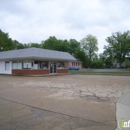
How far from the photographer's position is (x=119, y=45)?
2164 inches

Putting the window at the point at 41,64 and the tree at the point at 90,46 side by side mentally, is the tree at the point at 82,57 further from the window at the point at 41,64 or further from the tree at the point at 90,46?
the window at the point at 41,64

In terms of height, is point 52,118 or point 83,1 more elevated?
point 83,1

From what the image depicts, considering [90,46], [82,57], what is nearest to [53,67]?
[82,57]

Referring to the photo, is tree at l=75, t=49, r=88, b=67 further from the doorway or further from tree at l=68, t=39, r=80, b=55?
the doorway

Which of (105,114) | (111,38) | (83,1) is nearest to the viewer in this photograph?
(105,114)

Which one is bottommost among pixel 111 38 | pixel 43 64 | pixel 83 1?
pixel 43 64

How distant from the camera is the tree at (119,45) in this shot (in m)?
53.5

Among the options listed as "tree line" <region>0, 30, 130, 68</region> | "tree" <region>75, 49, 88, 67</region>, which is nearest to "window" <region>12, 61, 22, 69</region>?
"tree line" <region>0, 30, 130, 68</region>

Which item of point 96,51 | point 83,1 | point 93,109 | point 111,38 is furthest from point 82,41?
point 93,109

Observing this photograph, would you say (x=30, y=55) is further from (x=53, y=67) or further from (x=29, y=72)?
(x=53, y=67)

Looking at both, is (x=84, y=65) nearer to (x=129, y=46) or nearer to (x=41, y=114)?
(x=129, y=46)

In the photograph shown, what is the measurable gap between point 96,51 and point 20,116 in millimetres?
67146

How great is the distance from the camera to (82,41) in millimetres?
70500

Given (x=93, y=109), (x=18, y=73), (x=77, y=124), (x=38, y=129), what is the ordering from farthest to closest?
1. (x=18, y=73)
2. (x=93, y=109)
3. (x=77, y=124)
4. (x=38, y=129)
